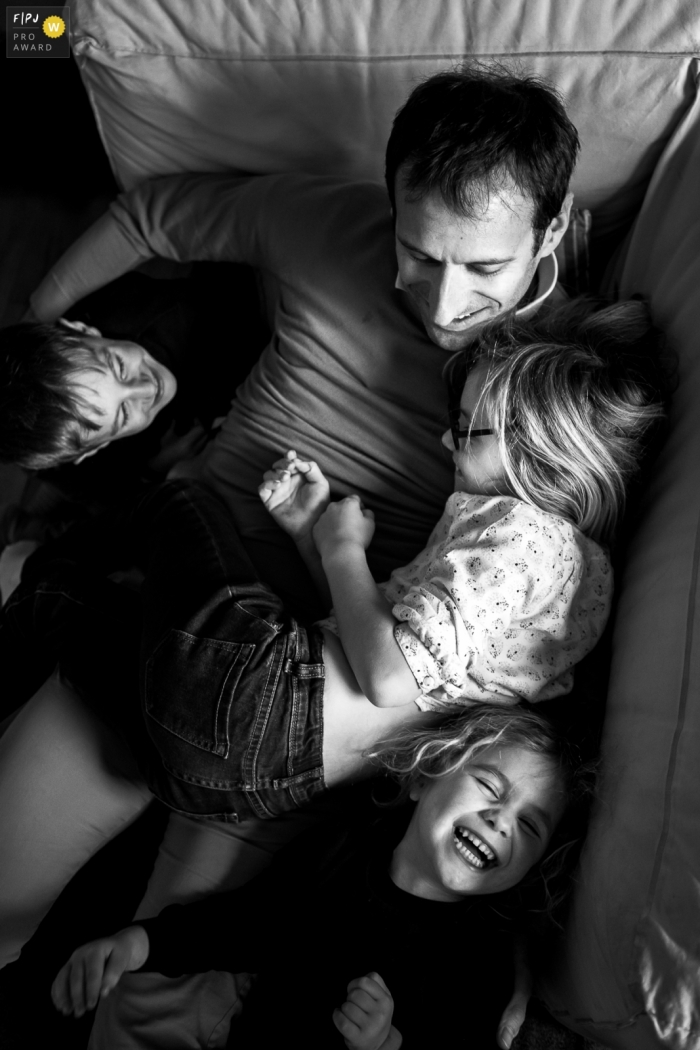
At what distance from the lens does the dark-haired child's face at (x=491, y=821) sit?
37.8 inches

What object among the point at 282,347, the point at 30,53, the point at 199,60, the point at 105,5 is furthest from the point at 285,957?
the point at 30,53

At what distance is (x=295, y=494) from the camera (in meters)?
1.23

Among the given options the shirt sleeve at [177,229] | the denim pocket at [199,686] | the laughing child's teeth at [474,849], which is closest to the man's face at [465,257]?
the shirt sleeve at [177,229]

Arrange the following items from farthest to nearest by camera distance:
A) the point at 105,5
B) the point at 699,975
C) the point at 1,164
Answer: the point at 1,164 → the point at 105,5 → the point at 699,975

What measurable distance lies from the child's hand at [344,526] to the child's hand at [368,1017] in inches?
22.3

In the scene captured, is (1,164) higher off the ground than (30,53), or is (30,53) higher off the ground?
(30,53)

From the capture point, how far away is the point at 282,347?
4.24 feet

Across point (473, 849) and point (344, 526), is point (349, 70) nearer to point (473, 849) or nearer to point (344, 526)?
point (344, 526)

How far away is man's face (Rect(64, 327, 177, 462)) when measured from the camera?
136 cm

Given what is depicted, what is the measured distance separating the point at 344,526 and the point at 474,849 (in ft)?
1.53

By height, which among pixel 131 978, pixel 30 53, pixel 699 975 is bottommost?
pixel 131 978

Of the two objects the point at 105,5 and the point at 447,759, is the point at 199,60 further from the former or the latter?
the point at 447,759

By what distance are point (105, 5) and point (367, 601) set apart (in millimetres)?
1030

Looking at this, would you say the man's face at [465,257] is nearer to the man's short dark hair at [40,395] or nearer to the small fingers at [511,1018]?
the man's short dark hair at [40,395]
